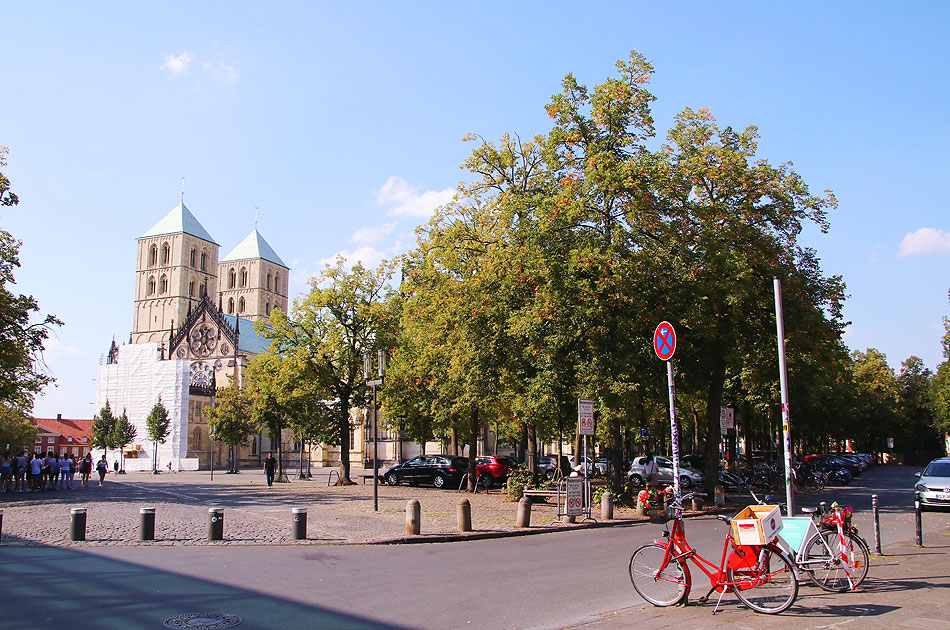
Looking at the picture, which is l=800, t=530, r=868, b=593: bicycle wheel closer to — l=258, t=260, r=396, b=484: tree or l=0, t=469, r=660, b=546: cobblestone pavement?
l=0, t=469, r=660, b=546: cobblestone pavement

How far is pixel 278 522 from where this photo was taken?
61.3ft

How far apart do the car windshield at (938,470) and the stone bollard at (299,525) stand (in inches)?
814

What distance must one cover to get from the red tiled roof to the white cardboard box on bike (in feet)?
535

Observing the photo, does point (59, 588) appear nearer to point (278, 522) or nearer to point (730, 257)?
point (278, 522)

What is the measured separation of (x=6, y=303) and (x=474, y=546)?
22401mm

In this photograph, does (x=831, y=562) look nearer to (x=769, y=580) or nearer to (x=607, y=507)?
(x=769, y=580)

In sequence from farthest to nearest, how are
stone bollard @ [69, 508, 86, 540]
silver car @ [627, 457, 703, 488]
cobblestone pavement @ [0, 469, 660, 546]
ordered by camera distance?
silver car @ [627, 457, 703, 488]
cobblestone pavement @ [0, 469, 660, 546]
stone bollard @ [69, 508, 86, 540]

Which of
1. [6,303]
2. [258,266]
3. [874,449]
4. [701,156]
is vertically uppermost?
[258,266]

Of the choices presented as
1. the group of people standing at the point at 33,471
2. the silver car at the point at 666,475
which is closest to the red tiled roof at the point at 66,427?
the group of people standing at the point at 33,471

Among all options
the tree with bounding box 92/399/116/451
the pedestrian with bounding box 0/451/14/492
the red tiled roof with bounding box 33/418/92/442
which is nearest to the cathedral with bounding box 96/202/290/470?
the tree with bounding box 92/399/116/451

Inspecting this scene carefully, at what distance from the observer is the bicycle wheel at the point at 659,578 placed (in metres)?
8.47

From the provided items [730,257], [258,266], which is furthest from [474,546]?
[258,266]

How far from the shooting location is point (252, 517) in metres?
20.0

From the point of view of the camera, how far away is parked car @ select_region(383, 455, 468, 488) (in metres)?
35.5
